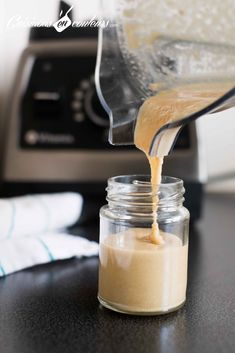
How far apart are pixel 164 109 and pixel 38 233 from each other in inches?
12.1

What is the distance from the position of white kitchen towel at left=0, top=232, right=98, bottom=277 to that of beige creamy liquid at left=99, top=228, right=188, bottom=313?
0.14m

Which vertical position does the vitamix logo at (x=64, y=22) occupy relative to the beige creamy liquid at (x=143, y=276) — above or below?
above

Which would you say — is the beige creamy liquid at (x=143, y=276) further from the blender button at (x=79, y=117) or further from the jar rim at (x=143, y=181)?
the blender button at (x=79, y=117)

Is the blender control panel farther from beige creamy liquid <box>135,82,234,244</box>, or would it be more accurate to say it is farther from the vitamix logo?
beige creamy liquid <box>135,82,234,244</box>

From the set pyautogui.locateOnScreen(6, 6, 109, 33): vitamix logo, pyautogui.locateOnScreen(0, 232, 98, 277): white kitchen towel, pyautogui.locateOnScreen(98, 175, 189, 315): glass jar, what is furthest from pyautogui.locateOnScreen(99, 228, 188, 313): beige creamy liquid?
pyautogui.locateOnScreen(6, 6, 109, 33): vitamix logo

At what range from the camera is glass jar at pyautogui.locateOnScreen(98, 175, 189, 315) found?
1.74 ft

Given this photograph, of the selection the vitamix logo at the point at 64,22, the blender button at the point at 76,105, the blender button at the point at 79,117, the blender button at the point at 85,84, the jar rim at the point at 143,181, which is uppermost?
the vitamix logo at the point at 64,22

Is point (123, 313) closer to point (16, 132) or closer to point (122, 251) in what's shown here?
point (122, 251)

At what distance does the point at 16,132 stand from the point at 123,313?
19.8 inches

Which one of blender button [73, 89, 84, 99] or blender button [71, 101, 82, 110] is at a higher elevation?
blender button [73, 89, 84, 99]

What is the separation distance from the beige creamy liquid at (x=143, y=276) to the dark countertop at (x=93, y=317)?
0.01 m

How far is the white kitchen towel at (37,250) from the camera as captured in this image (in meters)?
0.64

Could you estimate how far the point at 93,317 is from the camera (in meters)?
0.52

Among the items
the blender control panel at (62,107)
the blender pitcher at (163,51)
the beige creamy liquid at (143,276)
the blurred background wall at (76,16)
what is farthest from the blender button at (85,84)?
the beige creamy liquid at (143,276)
